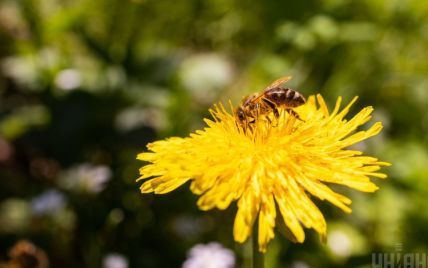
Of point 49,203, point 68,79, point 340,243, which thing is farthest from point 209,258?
point 68,79

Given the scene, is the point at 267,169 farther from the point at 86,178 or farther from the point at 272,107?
the point at 86,178

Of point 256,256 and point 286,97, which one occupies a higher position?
point 286,97

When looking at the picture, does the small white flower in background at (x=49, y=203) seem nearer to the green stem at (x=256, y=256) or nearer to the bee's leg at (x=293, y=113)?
the bee's leg at (x=293, y=113)

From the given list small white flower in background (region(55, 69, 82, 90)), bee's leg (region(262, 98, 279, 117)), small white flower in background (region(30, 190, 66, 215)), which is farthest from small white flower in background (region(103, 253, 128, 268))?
small white flower in background (region(55, 69, 82, 90))

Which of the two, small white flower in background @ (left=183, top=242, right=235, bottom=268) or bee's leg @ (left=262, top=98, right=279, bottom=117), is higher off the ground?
bee's leg @ (left=262, top=98, right=279, bottom=117)

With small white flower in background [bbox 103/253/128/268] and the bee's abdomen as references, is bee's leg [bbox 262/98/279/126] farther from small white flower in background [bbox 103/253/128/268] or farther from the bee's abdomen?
small white flower in background [bbox 103/253/128/268]

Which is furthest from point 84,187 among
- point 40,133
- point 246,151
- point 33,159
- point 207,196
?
point 207,196

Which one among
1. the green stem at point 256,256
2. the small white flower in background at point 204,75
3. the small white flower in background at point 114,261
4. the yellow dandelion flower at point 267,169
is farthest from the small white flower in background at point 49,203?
the green stem at point 256,256
